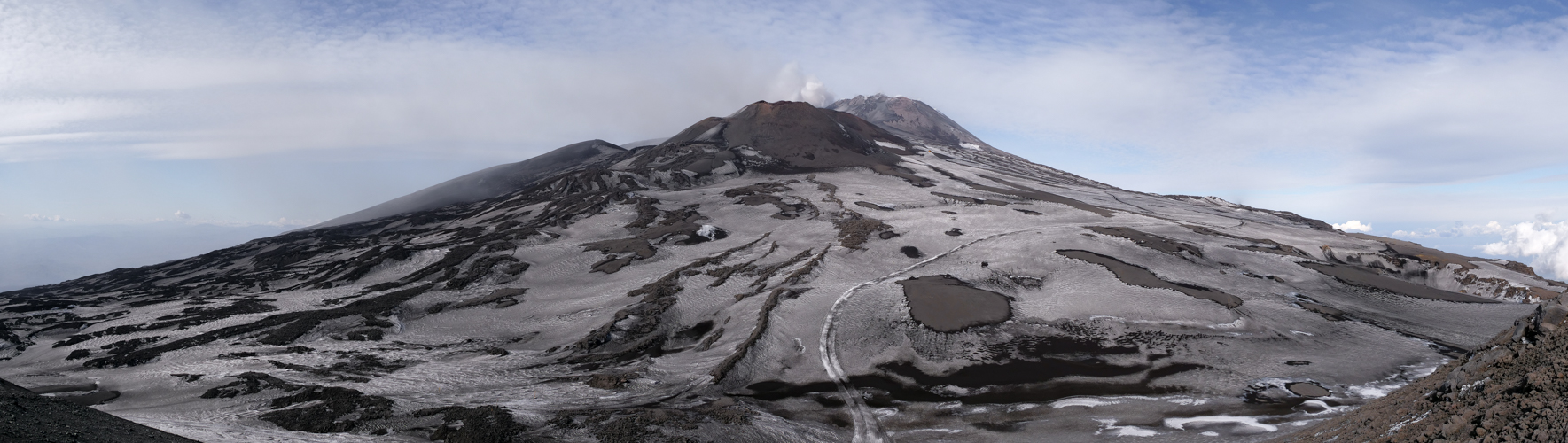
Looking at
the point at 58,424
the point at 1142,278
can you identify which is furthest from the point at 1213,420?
the point at 58,424

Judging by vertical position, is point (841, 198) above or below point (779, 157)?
below

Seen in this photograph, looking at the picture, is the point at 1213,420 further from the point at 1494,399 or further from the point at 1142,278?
the point at 1142,278

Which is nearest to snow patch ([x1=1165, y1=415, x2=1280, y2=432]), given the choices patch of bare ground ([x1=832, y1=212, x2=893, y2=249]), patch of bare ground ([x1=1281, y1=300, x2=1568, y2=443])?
patch of bare ground ([x1=1281, y1=300, x2=1568, y2=443])

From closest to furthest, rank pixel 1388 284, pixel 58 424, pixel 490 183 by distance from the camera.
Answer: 1. pixel 58 424
2. pixel 1388 284
3. pixel 490 183

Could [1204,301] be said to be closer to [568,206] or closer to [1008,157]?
[568,206]

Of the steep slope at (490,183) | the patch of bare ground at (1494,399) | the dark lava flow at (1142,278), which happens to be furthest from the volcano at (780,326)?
the steep slope at (490,183)

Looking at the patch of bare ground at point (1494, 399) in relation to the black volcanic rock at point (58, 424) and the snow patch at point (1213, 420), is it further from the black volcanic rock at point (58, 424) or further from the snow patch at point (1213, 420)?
the black volcanic rock at point (58, 424)

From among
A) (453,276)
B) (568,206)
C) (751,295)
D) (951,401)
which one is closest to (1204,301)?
(951,401)
